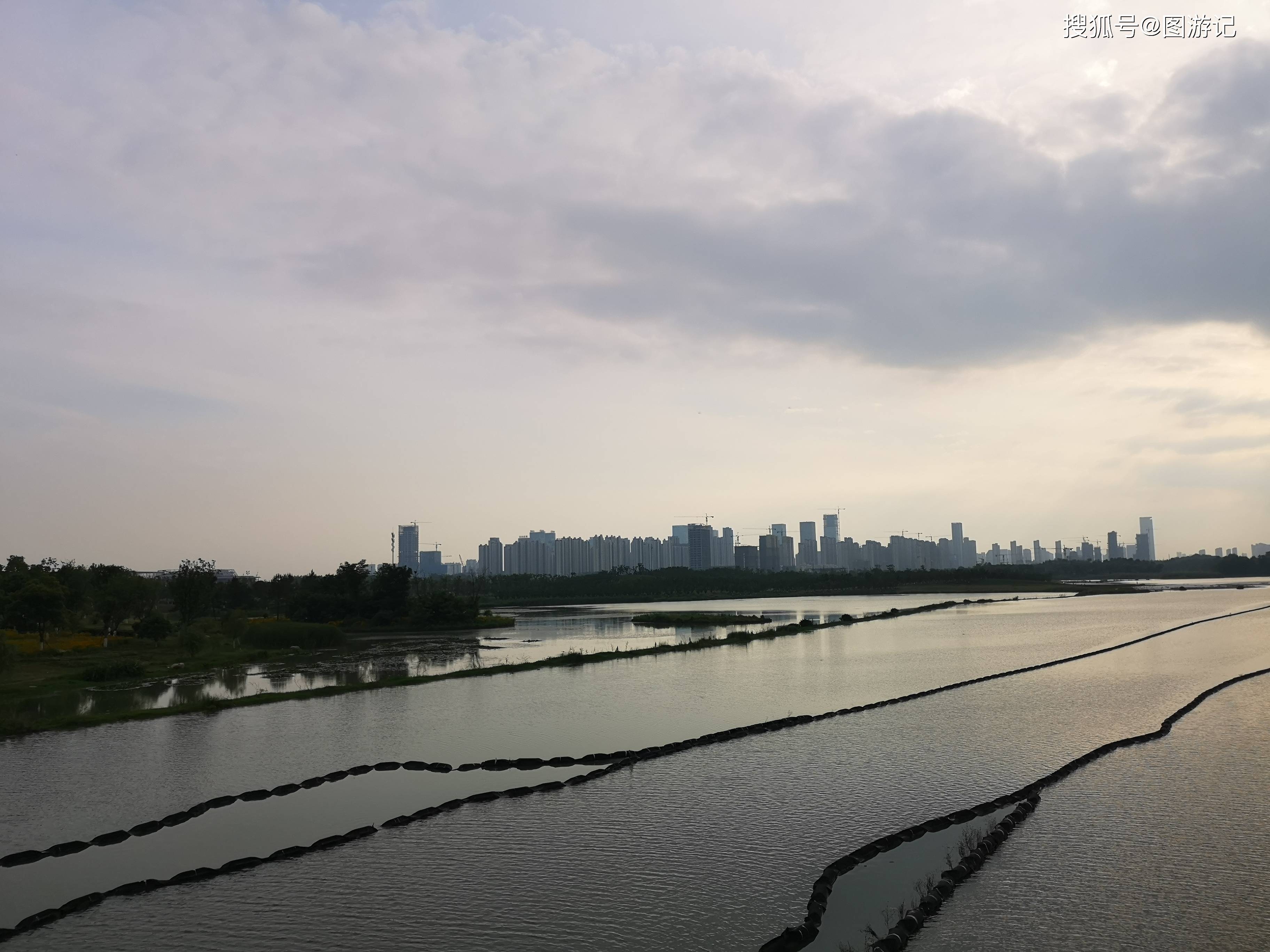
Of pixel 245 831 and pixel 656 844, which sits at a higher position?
pixel 656 844

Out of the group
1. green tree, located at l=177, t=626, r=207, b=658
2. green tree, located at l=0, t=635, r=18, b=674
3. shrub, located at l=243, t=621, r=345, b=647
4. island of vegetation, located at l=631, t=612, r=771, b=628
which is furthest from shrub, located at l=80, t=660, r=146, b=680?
island of vegetation, located at l=631, t=612, r=771, b=628

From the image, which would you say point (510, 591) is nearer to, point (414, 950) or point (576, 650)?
point (576, 650)

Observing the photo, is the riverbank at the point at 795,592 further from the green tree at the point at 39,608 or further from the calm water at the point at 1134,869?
the calm water at the point at 1134,869

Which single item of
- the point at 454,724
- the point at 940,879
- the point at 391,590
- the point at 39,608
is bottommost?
→ the point at 454,724

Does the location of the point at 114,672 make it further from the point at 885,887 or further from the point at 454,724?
the point at 885,887

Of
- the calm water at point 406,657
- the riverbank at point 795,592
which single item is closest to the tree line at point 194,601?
the calm water at point 406,657

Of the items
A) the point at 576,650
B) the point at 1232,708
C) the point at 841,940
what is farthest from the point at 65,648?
the point at 1232,708

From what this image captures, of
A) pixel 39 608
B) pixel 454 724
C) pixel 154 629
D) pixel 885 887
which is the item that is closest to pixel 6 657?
pixel 39 608
